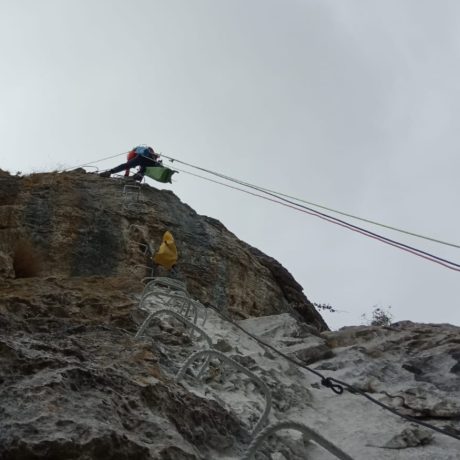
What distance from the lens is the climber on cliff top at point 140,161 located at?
13505 millimetres

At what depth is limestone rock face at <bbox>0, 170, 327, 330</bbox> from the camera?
964 cm

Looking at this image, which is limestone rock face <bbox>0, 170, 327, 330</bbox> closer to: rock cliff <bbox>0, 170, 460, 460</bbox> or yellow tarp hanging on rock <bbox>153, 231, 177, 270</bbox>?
rock cliff <bbox>0, 170, 460, 460</bbox>

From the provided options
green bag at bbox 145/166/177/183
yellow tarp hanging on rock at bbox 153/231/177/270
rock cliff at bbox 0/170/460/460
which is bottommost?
rock cliff at bbox 0/170/460/460

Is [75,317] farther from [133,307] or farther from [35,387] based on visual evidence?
[35,387]

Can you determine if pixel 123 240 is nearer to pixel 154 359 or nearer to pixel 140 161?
pixel 140 161

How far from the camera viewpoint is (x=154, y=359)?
14.3 feet

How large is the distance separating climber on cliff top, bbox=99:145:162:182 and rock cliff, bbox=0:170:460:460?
1777 millimetres

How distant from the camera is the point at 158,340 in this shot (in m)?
5.34

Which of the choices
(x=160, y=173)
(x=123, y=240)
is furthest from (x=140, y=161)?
(x=123, y=240)

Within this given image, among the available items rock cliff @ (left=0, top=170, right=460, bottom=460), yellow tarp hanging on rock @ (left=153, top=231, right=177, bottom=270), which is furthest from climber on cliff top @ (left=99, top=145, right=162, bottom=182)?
yellow tarp hanging on rock @ (left=153, top=231, right=177, bottom=270)

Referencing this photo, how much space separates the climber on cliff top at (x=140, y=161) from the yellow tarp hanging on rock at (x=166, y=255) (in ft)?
11.6

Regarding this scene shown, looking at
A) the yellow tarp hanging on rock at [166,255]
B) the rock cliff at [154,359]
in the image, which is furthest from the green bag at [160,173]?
the yellow tarp hanging on rock at [166,255]

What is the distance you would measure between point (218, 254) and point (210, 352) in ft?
24.9

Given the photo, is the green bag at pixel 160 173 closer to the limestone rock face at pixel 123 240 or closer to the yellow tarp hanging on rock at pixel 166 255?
the limestone rock face at pixel 123 240
